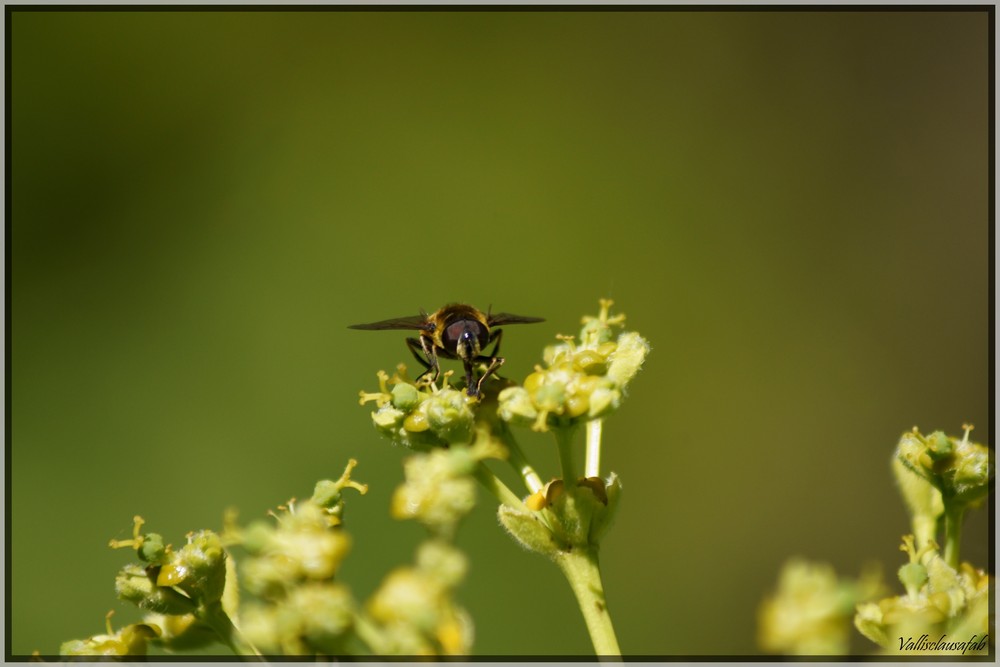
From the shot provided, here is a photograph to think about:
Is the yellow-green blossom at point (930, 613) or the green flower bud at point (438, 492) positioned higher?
the green flower bud at point (438, 492)

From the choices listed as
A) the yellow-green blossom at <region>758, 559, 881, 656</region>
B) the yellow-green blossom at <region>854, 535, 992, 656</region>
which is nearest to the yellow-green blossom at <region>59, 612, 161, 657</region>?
the yellow-green blossom at <region>758, 559, 881, 656</region>

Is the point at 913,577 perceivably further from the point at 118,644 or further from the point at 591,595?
the point at 118,644

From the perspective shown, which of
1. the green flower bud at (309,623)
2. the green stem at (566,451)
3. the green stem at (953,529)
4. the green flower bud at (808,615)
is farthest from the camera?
the green stem at (953,529)

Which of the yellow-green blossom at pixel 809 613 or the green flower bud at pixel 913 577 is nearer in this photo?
the yellow-green blossom at pixel 809 613

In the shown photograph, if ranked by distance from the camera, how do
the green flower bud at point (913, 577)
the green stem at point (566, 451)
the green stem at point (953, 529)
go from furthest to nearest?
the green stem at point (953, 529) < the green stem at point (566, 451) < the green flower bud at point (913, 577)

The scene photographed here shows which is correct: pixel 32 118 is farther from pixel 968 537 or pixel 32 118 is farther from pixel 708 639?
pixel 968 537

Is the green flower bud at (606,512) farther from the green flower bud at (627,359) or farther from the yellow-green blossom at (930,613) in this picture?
the yellow-green blossom at (930,613)

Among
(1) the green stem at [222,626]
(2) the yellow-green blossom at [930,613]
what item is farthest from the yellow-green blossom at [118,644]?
(2) the yellow-green blossom at [930,613]

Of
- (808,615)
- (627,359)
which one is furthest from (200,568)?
(808,615)
